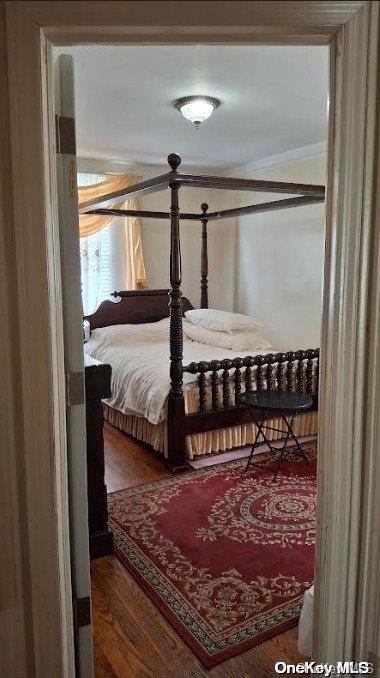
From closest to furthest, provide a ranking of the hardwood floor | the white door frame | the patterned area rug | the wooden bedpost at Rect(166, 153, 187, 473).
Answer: the white door frame < the hardwood floor < the patterned area rug < the wooden bedpost at Rect(166, 153, 187, 473)

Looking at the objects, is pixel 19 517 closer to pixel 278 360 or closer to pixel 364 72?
pixel 364 72

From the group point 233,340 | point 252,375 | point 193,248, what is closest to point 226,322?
point 233,340

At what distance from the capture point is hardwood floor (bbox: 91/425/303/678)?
1.71m

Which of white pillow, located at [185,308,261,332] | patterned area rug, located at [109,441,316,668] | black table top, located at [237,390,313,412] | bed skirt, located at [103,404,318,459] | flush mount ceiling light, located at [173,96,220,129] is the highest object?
flush mount ceiling light, located at [173,96,220,129]

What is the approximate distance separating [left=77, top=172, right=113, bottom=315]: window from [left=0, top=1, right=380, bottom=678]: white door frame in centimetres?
401

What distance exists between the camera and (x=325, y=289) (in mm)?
1154

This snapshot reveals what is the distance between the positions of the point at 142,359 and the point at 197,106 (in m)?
1.93

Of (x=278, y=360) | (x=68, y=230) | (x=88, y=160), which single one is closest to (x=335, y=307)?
(x=68, y=230)

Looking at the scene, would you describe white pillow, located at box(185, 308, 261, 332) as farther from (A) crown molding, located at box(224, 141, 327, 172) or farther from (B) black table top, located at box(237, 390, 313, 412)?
(A) crown molding, located at box(224, 141, 327, 172)

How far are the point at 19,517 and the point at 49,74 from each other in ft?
3.40

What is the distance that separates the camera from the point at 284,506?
114 inches

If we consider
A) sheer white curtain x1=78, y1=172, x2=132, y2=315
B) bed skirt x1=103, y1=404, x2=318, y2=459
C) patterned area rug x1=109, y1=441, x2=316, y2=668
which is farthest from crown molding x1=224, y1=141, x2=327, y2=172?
patterned area rug x1=109, y1=441, x2=316, y2=668

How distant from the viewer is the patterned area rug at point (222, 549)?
6.39 feet

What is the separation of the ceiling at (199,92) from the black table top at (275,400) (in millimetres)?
2025
